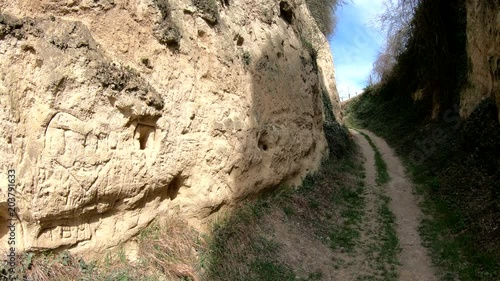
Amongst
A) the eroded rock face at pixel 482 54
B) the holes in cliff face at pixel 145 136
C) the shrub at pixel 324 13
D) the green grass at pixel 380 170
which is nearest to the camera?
the holes in cliff face at pixel 145 136

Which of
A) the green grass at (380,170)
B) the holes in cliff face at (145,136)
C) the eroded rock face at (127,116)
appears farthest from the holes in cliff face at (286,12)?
the holes in cliff face at (145,136)

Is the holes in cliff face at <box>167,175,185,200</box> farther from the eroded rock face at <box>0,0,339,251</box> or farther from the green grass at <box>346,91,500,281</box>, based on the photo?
the green grass at <box>346,91,500,281</box>

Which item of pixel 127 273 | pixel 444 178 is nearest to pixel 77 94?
pixel 127 273

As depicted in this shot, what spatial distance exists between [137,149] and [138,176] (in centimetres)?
47

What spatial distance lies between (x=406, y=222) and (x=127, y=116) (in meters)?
7.98

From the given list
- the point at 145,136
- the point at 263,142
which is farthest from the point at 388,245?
the point at 145,136

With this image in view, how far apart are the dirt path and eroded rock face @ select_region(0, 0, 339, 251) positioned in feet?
11.3

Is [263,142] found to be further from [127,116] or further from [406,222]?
[406,222]

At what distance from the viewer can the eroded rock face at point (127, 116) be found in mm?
5852

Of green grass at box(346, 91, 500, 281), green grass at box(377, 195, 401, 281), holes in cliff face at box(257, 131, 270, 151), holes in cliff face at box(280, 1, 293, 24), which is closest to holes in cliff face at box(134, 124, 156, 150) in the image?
holes in cliff face at box(257, 131, 270, 151)

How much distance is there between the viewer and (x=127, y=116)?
6922 mm

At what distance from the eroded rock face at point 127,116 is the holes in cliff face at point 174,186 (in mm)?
20

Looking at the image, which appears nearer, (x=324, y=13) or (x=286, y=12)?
(x=286, y=12)

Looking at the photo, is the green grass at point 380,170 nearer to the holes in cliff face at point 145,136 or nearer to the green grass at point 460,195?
the green grass at point 460,195
